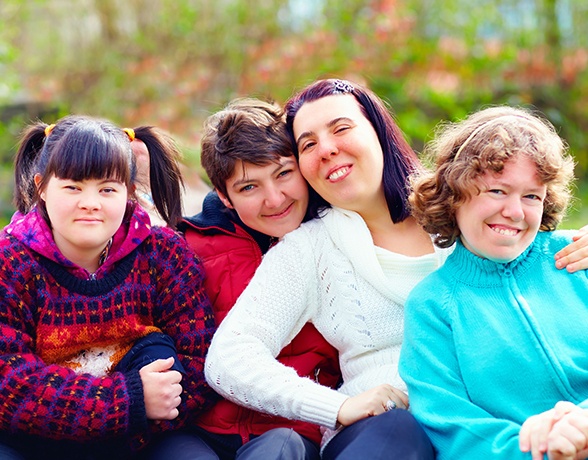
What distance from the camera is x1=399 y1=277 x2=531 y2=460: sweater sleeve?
6.48 feet

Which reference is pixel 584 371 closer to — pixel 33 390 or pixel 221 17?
pixel 33 390

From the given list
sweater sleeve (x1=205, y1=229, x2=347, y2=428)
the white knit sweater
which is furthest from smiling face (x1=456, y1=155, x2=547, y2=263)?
sweater sleeve (x1=205, y1=229, x2=347, y2=428)

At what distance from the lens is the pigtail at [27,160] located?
2572mm

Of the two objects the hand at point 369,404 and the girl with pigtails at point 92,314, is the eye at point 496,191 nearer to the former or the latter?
the hand at point 369,404

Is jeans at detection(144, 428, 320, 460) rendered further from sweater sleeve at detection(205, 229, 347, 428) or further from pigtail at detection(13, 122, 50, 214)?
pigtail at detection(13, 122, 50, 214)

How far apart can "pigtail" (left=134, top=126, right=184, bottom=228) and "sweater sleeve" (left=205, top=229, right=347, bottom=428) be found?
0.42m

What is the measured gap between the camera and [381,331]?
2420mm

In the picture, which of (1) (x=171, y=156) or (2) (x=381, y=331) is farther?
(1) (x=171, y=156)

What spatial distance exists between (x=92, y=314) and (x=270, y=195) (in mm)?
640

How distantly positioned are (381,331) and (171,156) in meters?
0.92

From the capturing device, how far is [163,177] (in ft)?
8.84

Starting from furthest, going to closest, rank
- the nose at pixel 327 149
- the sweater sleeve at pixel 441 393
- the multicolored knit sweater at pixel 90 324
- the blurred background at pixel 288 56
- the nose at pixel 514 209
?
1. the blurred background at pixel 288 56
2. the nose at pixel 327 149
3. the multicolored knit sweater at pixel 90 324
4. the nose at pixel 514 209
5. the sweater sleeve at pixel 441 393

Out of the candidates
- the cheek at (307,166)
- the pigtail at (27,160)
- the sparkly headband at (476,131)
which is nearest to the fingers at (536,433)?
→ the sparkly headband at (476,131)

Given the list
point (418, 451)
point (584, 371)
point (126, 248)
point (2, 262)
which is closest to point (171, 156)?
point (126, 248)
